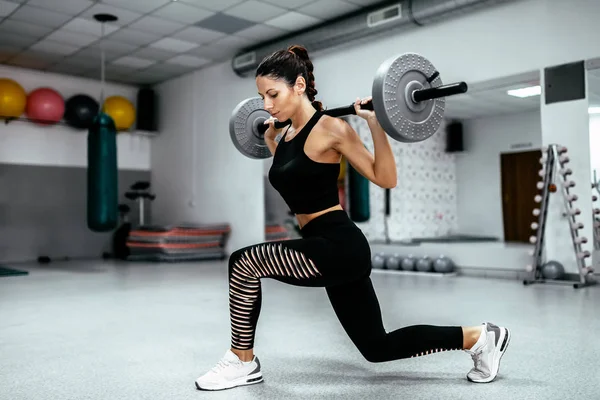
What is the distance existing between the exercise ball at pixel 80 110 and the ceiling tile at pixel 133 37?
1.68m

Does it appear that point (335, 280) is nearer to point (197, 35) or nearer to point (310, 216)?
point (310, 216)

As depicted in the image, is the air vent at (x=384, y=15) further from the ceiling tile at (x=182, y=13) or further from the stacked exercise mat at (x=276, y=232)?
the stacked exercise mat at (x=276, y=232)

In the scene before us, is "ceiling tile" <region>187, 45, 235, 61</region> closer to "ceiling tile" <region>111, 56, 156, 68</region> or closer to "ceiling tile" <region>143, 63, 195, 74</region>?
"ceiling tile" <region>143, 63, 195, 74</region>

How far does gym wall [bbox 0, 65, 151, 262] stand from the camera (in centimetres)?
926

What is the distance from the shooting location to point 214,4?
670cm

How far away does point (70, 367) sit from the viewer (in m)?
2.52

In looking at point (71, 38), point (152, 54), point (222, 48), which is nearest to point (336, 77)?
point (222, 48)

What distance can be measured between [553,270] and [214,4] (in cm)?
497

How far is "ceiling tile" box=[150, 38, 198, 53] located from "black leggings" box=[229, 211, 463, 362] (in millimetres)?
6858

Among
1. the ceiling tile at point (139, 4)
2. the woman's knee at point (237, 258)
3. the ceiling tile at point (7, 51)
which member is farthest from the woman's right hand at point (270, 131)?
the ceiling tile at point (7, 51)

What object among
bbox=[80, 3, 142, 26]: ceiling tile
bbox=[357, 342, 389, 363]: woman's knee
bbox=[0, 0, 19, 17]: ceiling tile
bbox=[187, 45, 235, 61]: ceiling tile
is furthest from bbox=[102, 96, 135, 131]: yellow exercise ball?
bbox=[357, 342, 389, 363]: woman's knee

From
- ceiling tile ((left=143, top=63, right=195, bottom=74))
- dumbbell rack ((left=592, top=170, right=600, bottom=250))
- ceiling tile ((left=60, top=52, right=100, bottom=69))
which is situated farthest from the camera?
ceiling tile ((left=143, top=63, right=195, bottom=74))

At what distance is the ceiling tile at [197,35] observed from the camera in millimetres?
7684

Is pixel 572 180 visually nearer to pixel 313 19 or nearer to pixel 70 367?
pixel 313 19
